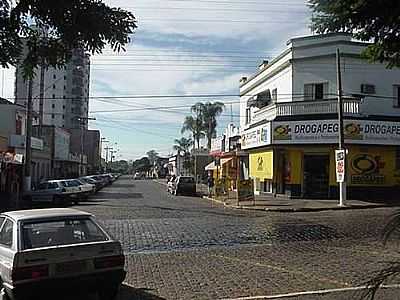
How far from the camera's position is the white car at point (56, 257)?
755 centimetres

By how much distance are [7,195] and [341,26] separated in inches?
1302

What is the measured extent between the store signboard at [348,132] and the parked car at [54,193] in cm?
1341

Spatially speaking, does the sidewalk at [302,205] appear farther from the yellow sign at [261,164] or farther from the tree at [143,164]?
the tree at [143,164]

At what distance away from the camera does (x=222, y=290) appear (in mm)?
9336

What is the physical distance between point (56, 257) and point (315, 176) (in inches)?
1071

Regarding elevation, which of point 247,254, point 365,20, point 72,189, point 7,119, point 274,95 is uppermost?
point 274,95

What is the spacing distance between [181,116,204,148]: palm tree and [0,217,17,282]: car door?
3137 inches

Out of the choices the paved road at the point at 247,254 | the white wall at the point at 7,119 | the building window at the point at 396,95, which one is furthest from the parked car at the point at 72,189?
the building window at the point at 396,95

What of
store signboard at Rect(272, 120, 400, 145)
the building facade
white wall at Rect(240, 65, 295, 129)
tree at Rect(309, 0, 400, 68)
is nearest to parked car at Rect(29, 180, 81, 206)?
the building facade

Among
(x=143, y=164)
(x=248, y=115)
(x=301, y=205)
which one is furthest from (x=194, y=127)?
(x=143, y=164)

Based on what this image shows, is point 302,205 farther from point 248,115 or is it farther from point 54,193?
point 248,115

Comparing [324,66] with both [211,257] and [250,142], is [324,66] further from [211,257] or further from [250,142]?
[211,257]

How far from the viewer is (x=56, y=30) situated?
486 cm

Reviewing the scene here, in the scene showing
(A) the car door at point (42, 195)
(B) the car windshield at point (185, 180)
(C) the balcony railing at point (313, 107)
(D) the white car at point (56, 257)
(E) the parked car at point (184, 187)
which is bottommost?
(D) the white car at point (56, 257)
